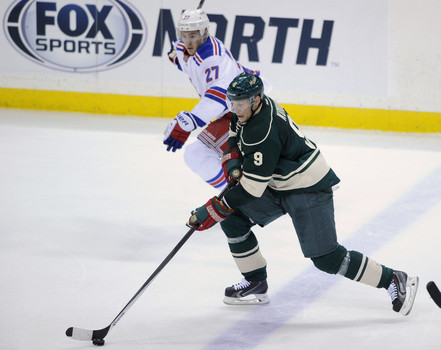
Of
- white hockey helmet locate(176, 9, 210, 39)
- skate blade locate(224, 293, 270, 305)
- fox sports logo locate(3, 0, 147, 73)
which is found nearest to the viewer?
skate blade locate(224, 293, 270, 305)

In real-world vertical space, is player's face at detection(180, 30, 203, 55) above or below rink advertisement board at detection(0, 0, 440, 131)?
above

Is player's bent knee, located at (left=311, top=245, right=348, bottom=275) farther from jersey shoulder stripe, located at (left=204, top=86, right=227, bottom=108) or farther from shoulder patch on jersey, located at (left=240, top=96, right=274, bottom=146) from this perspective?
jersey shoulder stripe, located at (left=204, top=86, right=227, bottom=108)

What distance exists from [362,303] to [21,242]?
1.69m

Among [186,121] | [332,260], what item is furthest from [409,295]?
[186,121]

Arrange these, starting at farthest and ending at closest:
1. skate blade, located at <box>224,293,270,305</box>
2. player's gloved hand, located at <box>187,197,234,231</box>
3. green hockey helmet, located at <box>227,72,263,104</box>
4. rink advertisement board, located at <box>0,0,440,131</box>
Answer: rink advertisement board, located at <box>0,0,440,131</box>, skate blade, located at <box>224,293,270,305</box>, player's gloved hand, located at <box>187,197,234,231</box>, green hockey helmet, located at <box>227,72,263,104</box>

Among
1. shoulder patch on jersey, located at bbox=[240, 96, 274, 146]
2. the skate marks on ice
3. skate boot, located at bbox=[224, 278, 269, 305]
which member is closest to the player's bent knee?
the skate marks on ice

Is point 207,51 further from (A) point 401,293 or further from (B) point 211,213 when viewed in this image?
(A) point 401,293

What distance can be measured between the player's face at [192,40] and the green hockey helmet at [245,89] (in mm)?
1193

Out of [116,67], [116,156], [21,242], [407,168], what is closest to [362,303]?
[21,242]

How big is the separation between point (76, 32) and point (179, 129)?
3472 mm

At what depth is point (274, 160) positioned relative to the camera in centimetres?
286

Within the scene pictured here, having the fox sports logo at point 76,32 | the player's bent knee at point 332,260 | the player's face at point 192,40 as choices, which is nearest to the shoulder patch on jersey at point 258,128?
the player's bent knee at point 332,260

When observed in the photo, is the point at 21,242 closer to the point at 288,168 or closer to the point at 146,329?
the point at 146,329

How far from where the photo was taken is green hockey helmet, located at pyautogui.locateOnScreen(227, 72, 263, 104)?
2.82 meters
